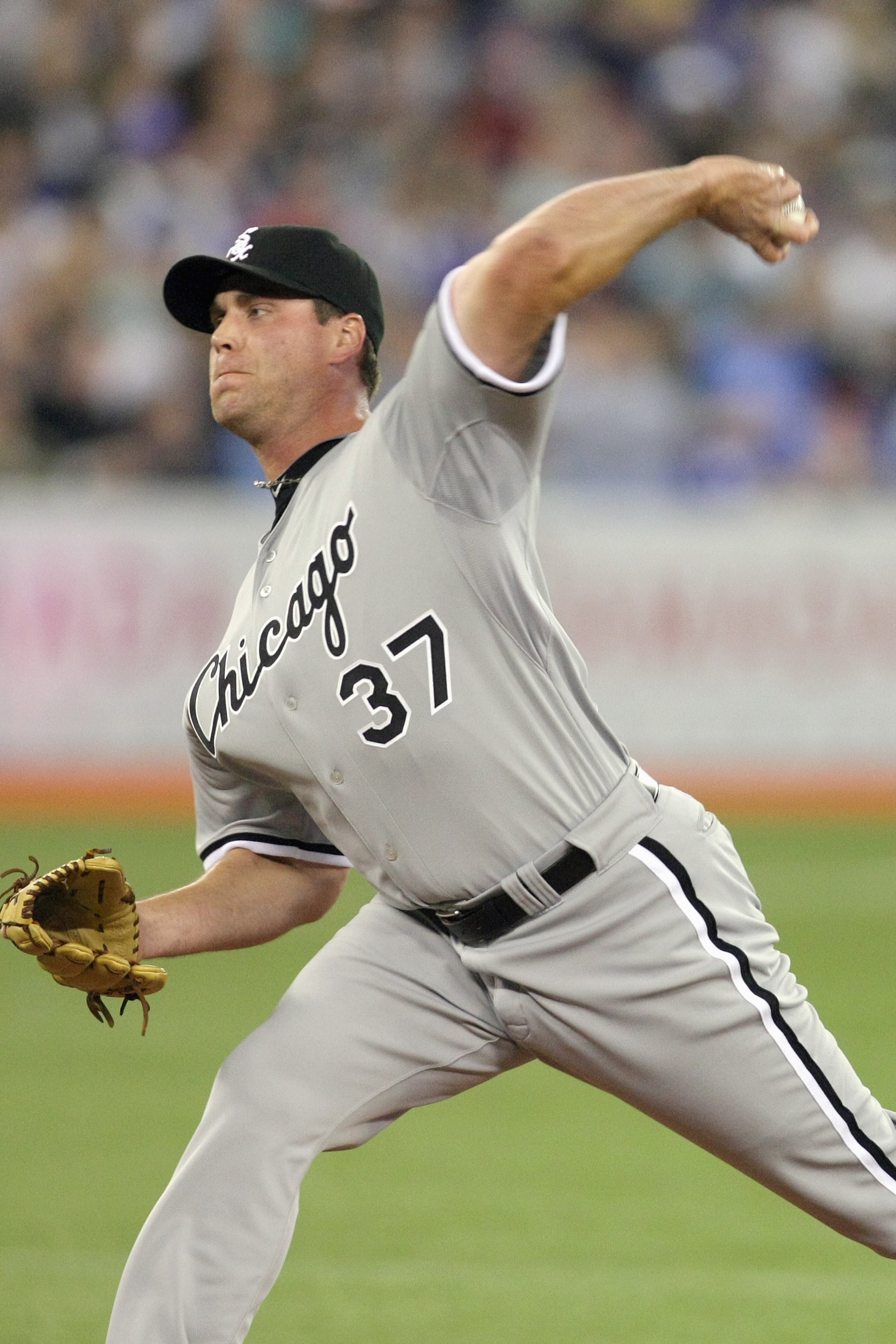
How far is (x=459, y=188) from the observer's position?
1274 cm

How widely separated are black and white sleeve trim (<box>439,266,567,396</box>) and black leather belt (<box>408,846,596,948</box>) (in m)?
0.78

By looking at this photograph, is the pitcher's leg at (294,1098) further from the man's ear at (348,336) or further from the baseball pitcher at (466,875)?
the man's ear at (348,336)

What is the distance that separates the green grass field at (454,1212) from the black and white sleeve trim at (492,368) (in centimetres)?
209

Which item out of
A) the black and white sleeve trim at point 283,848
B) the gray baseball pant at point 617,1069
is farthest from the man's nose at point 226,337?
the gray baseball pant at point 617,1069

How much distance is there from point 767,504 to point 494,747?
27.4 feet

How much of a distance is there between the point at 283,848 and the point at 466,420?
1.06 m

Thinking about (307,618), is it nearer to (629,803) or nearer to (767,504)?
(629,803)

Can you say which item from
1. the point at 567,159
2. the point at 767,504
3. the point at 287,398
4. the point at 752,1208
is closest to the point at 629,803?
the point at 287,398

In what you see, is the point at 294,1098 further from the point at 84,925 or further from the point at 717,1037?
the point at 717,1037

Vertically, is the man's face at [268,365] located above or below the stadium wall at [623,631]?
above

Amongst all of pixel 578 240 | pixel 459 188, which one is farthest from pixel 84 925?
pixel 459 188

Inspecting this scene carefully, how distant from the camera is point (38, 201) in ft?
40.7

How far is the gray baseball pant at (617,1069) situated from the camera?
9.96 feet

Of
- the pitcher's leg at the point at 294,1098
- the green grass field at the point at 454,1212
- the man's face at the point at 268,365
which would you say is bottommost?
the green grass field at the point at 454,1212
